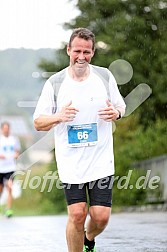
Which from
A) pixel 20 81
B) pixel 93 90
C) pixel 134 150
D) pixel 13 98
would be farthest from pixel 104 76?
pixel 20 81

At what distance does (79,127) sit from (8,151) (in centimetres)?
1300

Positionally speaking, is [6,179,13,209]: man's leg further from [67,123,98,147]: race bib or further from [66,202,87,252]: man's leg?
[67,123,98,147]: race bib

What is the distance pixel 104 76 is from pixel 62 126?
0.60 m

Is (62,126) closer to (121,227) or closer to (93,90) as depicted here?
(93,90)

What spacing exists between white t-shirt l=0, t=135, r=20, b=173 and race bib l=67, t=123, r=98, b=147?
12.8m

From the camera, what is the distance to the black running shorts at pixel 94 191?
7.84 m

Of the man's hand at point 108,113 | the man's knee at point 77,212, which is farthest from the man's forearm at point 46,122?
the man's knee at point 77,212

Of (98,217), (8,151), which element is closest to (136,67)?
(8,151)

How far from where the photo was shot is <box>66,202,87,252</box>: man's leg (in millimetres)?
7816

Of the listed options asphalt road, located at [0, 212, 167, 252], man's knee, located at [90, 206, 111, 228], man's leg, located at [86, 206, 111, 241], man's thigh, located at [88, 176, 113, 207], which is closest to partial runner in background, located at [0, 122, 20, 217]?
asphalt road, located at [0, 212, 167, 252]

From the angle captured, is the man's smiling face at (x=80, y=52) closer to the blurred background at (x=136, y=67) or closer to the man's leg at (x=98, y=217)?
the man's leg at (x=98, y=217)

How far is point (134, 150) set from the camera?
27.7 meters

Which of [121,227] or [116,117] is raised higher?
[116,117]

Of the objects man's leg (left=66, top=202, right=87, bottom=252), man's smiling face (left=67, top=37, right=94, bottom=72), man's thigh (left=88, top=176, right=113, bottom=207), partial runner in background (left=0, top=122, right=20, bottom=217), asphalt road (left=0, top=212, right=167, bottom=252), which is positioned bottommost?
partial runner in background (left=0, top=122, right=20, bottom=217)
